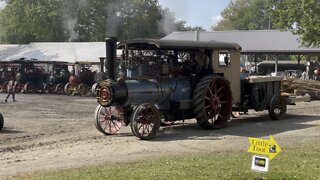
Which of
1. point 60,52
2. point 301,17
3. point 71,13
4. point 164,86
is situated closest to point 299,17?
point 301,17

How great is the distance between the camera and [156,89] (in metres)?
13.7

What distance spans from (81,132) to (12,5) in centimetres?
5307

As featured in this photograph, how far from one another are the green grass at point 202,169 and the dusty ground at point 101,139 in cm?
89

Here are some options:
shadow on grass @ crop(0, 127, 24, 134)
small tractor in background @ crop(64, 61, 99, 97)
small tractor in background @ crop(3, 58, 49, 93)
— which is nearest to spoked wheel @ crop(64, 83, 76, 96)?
small tractor in background @ crop(64, 61, 99, 97)

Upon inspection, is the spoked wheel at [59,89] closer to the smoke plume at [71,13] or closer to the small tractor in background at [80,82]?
the small tractor in background at [80,82]

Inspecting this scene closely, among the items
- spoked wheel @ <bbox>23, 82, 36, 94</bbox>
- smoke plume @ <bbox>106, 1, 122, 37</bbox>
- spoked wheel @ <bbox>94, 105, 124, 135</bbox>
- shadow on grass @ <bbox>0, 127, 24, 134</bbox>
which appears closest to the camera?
spoked wheel @ <bbox>94, 105, 124, 135</bbox>

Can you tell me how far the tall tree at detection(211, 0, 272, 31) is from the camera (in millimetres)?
112375

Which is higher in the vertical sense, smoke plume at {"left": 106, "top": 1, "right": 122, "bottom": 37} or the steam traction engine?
smoke plume at {"left": 106, "top": 1, "right": 122, "bottom": 37}

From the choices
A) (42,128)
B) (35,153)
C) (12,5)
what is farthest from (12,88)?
(12,5)

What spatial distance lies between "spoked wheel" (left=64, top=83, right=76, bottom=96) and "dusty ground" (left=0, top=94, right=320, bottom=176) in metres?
12.1

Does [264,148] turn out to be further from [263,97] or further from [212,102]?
[263,97]

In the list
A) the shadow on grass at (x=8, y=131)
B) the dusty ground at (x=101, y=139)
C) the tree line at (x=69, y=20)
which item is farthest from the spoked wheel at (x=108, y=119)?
the tree line at (x=69, y=20)

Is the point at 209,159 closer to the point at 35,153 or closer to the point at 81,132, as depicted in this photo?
the point at 35,153

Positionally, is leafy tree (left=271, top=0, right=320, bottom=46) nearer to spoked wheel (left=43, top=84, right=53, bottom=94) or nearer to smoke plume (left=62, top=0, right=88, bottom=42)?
spoked wheel (left=43, top=84, right=53, bottom=94)
